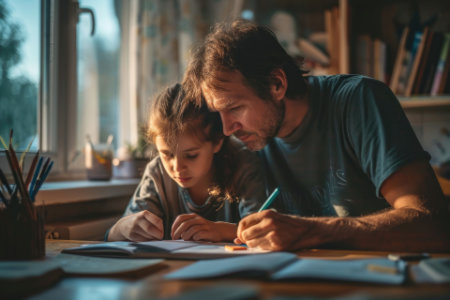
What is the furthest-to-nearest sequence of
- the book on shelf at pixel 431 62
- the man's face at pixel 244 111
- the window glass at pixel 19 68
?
the book on shelf at pixel 431 62 < the window glass at pixel 19 68 < the man's face at pixel 244 111

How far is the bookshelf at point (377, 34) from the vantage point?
6.50ft

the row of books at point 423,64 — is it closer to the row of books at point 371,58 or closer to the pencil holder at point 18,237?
the row of books at point 371,58

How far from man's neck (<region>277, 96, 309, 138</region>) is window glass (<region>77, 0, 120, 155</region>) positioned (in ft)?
3.11

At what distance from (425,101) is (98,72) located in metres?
1.50

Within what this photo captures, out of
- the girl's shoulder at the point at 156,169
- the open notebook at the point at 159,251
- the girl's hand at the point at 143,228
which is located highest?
the girl's shoulder at the point at 156,169

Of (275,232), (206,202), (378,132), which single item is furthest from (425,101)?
(275,232)

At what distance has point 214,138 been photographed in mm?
1354

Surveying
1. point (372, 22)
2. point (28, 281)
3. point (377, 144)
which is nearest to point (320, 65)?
point (372, 22)

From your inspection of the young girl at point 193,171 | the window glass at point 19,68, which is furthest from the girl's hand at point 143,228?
the window glass at point 19,68

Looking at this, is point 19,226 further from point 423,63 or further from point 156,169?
point 423,63

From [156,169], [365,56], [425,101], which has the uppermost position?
[365,56]

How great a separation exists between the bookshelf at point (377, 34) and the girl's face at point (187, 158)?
1.02 m

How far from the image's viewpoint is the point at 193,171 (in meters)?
1.29

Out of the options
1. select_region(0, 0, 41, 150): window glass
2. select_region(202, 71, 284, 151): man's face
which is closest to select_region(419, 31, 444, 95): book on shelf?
select_region(202, 71, 284, 151): man's face
